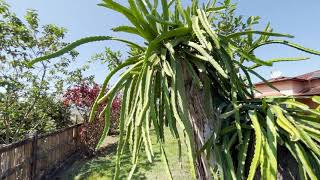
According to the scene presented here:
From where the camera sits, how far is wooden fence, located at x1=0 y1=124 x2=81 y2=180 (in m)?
4.94

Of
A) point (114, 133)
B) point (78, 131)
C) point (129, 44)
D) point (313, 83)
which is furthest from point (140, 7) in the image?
point (114, 133)

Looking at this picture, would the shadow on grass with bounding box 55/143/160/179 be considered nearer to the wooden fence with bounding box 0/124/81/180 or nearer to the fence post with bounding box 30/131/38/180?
the wooden fence with bounding box 0/124/81/180

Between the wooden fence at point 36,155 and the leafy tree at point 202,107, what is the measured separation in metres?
4.17

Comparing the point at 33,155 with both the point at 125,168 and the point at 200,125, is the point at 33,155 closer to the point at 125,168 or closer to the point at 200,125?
the point at 125,168

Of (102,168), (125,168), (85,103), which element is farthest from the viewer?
(85,103)

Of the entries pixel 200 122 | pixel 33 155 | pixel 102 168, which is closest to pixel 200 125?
pixel 200 122

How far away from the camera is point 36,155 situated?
613cm

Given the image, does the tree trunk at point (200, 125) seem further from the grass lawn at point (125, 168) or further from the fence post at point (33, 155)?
the fence post at point (33, 155)

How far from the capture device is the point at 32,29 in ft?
27.8

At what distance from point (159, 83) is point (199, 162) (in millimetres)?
415

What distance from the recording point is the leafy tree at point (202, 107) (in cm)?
119

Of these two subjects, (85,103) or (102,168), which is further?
(85,103)

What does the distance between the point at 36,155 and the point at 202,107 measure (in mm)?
5703

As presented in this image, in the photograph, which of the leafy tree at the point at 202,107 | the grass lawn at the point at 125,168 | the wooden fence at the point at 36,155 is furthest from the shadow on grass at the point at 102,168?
the leafy tree at the point at 202,107
